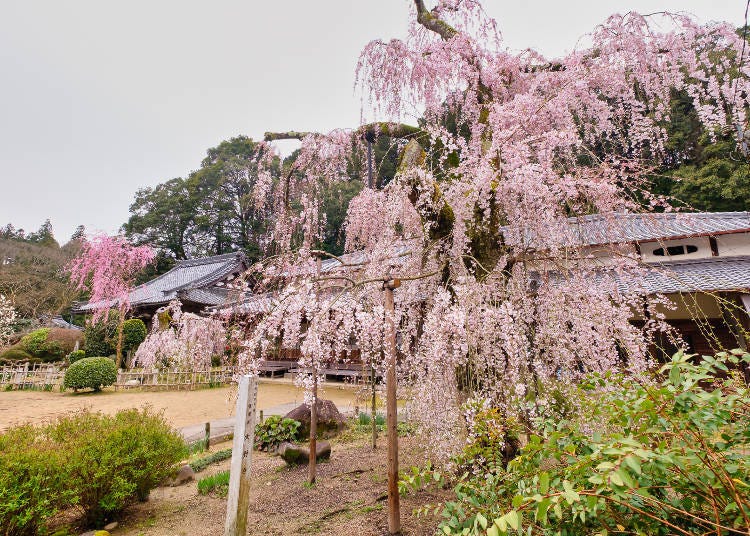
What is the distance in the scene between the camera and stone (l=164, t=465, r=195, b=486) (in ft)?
17.5

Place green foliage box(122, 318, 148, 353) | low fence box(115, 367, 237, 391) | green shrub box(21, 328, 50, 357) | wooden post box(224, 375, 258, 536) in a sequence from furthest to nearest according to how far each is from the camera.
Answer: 1. green shrub box(21, 328, 50, 357)
2. green foliage box(122, 318, 148, 353)
3. low fence box(115, 367, 237, 391)
4. wooden post box(224, 375, 258, 536)

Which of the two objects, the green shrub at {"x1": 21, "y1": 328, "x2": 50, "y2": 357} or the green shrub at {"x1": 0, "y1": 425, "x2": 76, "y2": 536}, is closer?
the green shrub at {"x1": 0, "y1": 425, "x2": 76, "y2": 536}

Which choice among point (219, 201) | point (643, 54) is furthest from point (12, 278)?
Answer: point (643, 54)

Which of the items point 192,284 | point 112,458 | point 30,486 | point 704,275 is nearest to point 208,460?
point 112,458

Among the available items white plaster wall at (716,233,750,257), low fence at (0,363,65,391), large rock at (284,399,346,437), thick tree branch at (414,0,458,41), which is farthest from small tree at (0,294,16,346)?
white plaster wall at (716,233,750,257)

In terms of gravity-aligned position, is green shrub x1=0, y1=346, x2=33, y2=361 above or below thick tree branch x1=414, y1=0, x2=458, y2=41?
below

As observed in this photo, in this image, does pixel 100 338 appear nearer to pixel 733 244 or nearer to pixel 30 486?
pixel 30 486

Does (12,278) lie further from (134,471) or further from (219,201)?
(134,471)

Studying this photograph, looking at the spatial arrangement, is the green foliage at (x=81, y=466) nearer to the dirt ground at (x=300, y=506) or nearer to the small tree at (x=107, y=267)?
the dirt ground at (x=300, y=506)

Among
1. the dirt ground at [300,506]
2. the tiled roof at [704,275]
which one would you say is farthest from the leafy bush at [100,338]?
the tiled roof at [704,275]

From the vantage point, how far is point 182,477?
548 centimetres

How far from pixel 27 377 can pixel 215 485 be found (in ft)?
54.5

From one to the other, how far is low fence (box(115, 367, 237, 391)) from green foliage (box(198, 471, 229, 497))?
9.81m

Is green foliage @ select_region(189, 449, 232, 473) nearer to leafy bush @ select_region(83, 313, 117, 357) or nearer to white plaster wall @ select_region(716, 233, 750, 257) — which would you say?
white plaster wall @ select_region(716, 233, 750, 257)
